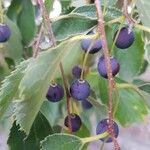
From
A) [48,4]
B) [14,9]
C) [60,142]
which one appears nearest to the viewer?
[60,142]

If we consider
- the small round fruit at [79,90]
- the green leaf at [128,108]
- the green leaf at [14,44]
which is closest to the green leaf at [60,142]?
the small round fruit at [79,90]

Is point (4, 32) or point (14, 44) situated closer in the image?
point (4, 32)

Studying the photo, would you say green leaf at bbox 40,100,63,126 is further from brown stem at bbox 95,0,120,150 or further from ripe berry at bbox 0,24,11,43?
brown stem at bbox 95,0,120,150

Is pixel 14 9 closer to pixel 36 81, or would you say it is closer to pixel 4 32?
pixel 4 32

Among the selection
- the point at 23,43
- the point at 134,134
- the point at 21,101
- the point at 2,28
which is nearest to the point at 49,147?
the point at 21,101

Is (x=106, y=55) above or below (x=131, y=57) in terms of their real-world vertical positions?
above

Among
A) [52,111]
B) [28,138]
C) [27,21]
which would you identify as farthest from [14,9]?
[28,138]
